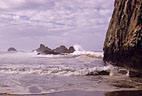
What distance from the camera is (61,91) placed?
19.7 feet

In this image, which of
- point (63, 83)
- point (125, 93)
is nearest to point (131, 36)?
point (63, 83)

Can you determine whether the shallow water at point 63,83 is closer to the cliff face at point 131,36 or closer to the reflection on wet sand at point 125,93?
the reflection on wet sand at point 125,93

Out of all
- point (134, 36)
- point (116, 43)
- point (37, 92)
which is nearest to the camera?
point (37, 92)

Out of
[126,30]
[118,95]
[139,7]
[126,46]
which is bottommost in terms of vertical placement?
[118,95]

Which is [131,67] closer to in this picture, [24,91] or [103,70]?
[103,70]

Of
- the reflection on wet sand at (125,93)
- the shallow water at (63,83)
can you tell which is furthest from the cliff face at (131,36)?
the reflection on wet sand at (125,93)

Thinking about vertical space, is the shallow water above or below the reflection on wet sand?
above

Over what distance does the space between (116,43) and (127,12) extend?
6.98ft

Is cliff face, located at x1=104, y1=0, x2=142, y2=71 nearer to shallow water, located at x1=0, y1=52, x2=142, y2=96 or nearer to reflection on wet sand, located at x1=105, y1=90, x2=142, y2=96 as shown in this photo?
shallow water, located at x1=0, y1=52, x2=142, y2=96

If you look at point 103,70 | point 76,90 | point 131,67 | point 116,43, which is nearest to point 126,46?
point 131,67

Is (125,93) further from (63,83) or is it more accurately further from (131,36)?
(131,36)

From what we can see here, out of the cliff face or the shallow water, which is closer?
the shallow water

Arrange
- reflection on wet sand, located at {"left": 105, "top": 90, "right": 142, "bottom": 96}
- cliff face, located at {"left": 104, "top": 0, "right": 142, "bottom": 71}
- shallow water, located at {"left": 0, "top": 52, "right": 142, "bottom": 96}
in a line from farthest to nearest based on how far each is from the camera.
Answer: cliff face, located at {"left": 104, "top": 0, "right": 142, "bottom": 71} < shallow water, located at {"left": 0, "top": 52, "right": 142, "bottom": 96} < reflection on wet sand, located at {"left": 105, "top": 90, "right": 142, "bottom": 96}

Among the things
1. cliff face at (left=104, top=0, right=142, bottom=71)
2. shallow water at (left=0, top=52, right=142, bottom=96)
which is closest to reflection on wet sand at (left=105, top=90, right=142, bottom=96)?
shallow water at (left=0, top=52, right=142, bottom=96)
